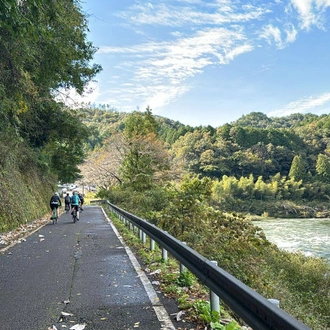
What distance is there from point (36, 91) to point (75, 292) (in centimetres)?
943

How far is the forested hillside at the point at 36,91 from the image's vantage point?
9414 mm

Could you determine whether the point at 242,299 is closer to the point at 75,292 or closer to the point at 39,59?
the point at 75,292

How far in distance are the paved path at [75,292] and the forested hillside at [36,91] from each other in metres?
5.11

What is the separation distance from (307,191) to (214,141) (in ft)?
110

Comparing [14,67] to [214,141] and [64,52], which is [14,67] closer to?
[64,52]

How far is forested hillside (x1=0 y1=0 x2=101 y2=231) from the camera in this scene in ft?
30.9

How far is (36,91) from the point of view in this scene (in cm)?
1288

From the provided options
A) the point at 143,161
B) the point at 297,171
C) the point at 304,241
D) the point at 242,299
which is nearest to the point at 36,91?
the point at 242,299

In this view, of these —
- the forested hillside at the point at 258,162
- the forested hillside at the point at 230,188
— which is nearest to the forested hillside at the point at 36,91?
the forested hillside at the point at 230,188

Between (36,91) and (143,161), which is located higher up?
(36,91)

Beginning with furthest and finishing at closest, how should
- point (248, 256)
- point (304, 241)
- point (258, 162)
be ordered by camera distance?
point (258, 162) < point (304, 241) < point (248, 256)

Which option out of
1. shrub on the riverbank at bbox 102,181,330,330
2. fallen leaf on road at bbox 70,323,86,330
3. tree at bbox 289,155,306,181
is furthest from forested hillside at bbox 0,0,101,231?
tree at bbox 289,155,306,181

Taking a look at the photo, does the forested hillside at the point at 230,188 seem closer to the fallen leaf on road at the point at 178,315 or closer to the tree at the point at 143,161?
the tree at the point at 143,161

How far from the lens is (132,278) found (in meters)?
6.40
